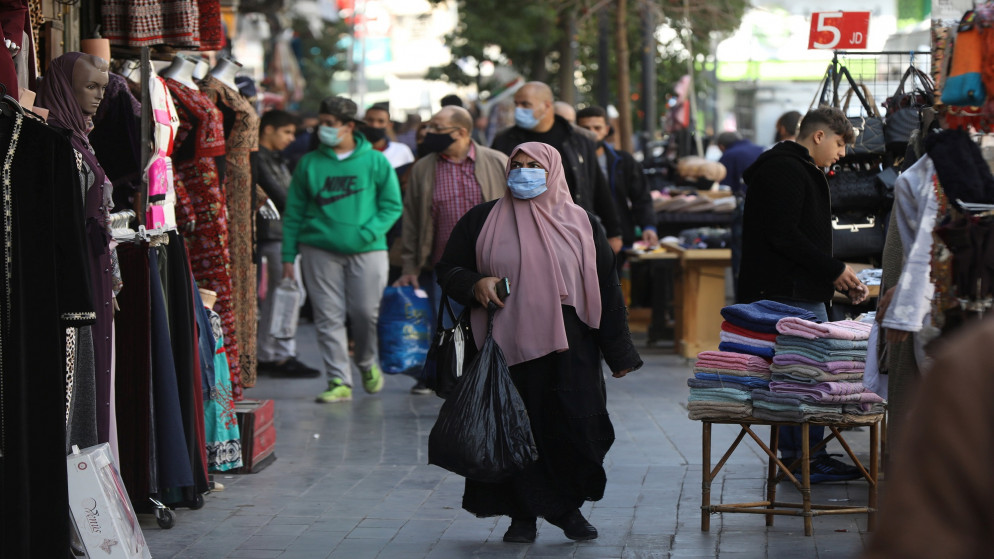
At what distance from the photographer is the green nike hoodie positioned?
10.4 metres

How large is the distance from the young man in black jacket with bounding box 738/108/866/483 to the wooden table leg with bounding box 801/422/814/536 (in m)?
0.97

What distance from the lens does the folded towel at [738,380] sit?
20.7ft

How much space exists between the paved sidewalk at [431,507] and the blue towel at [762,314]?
0.95 metres

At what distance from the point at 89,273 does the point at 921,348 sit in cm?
303

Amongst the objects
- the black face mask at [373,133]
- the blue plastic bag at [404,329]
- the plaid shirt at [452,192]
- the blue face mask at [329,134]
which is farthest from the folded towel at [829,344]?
the black face mask at [373,133]

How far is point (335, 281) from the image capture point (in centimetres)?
1059

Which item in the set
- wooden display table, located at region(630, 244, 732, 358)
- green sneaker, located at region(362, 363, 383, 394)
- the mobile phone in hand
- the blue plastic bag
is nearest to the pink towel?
the mobile phone in hand

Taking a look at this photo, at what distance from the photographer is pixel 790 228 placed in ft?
Result: 22.7

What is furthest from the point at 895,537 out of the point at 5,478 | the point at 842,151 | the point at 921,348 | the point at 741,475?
the point at 741,475

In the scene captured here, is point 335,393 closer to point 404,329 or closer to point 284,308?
point 404,329

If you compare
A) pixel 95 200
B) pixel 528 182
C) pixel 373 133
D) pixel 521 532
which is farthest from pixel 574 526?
pixel 373 133

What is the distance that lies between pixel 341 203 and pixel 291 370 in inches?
102

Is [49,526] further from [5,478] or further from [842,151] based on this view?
[842,151]

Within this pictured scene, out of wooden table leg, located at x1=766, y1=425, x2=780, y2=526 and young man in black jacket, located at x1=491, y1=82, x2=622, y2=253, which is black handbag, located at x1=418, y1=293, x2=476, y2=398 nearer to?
wooden table leg, located at x1=766, y1=425, x2=780, y2=526
